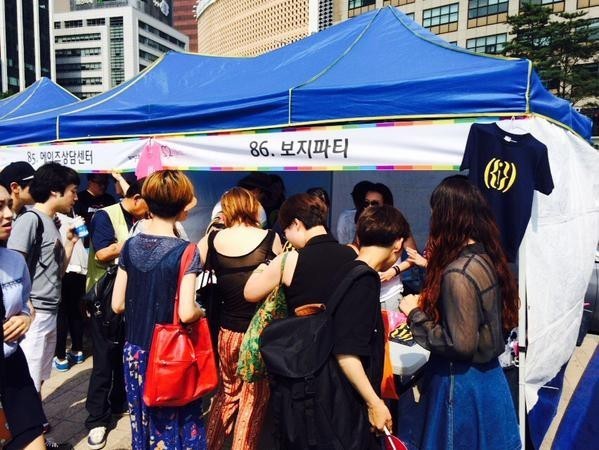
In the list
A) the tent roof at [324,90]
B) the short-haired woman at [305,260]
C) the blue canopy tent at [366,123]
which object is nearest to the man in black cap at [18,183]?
the blue canopy tent at [366,123]

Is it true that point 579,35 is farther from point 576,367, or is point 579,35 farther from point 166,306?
point 166,306

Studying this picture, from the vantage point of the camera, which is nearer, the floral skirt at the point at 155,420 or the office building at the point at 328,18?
the floral skirt at the point at 155,420

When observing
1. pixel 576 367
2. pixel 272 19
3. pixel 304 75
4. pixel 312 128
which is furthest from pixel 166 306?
pixel 272 19

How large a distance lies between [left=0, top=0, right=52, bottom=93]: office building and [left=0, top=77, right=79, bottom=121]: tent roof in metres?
68.0

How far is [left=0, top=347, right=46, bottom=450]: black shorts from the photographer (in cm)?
182

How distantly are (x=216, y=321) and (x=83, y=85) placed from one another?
334 feet

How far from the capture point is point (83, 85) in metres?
90.8

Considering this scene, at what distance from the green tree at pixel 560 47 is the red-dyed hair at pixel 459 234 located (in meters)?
34.3

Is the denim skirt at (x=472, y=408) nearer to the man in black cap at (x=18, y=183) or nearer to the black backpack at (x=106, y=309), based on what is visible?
the black backpack at (x=106, y=309)

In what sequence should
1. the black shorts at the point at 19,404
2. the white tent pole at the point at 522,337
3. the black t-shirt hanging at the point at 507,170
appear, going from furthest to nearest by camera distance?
the white tent pole at the point at 522,337 → the black t-shirt hanging at the point at 507,170 → the black shorts at the point at 19,404

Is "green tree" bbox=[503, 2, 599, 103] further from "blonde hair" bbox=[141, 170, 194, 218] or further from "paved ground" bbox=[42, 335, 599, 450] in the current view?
"blonde hair" bbox=[141, 170, 194, 218]

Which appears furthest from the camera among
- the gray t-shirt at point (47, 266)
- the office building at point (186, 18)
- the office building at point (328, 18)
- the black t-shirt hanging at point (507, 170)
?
the office building at point (186, 18)

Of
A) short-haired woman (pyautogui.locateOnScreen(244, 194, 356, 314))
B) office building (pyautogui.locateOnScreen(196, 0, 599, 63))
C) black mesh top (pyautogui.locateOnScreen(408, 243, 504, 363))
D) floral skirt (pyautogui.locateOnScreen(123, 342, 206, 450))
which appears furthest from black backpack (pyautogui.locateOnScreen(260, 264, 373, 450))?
office building (pyautogui.locateOnScreen(196, 0, 599, 63))

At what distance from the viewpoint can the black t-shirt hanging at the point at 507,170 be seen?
2385mm
